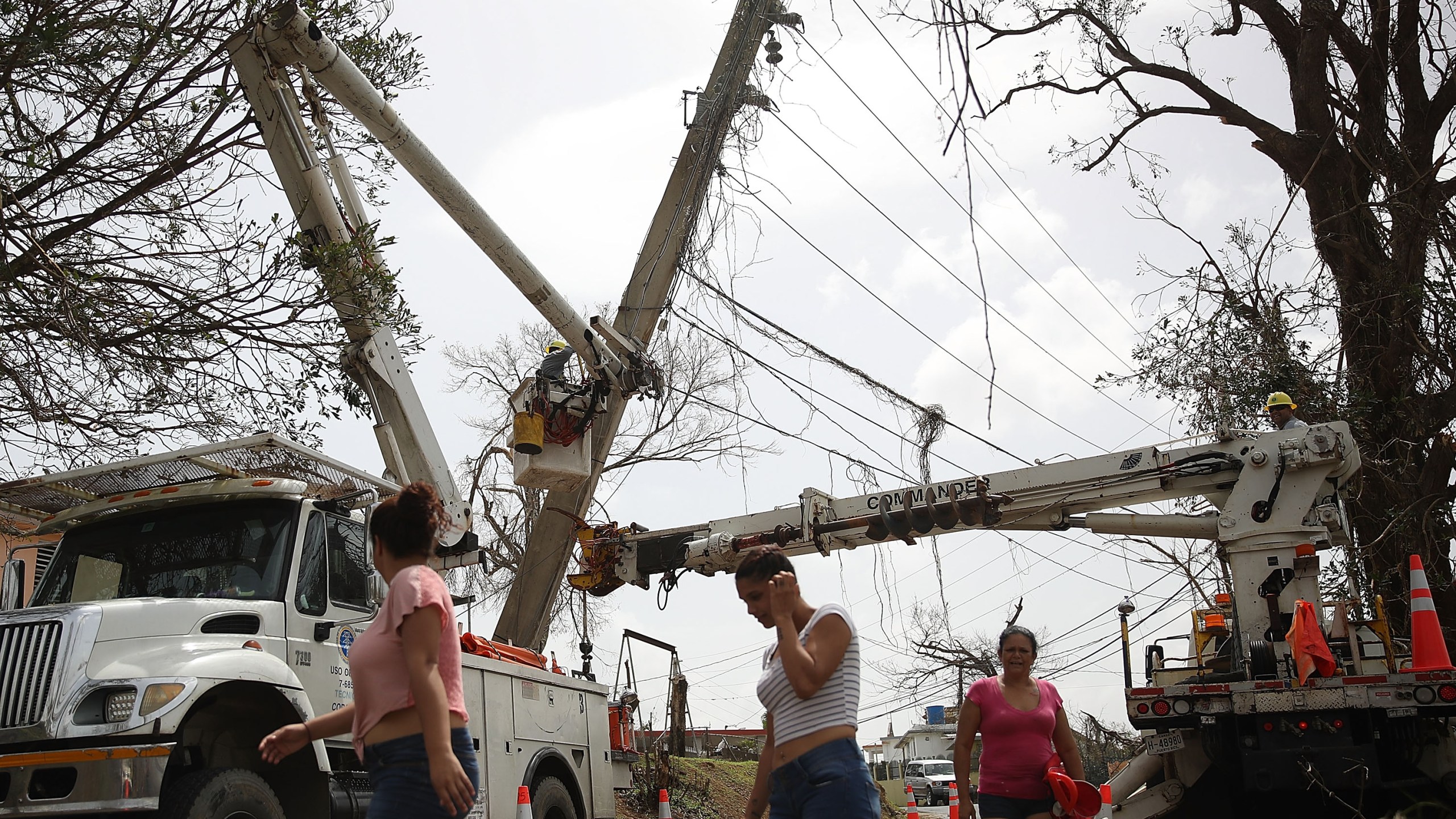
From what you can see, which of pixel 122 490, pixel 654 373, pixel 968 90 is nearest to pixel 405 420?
pixel 122 490

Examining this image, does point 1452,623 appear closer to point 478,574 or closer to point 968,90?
point 968,90

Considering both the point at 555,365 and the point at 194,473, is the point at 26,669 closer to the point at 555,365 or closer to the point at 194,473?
the point at 194,473

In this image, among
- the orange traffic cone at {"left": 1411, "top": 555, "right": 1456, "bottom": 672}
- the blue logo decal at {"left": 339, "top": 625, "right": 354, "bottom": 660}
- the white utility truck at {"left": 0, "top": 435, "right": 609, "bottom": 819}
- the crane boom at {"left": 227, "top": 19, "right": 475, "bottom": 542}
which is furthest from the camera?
the crane boom at {"left": 227, "top": 19, "right": 475, "bottom": 542}

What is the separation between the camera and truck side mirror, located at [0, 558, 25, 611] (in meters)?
7.96

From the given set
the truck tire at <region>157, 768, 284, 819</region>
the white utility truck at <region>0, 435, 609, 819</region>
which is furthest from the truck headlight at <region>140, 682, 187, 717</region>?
the truck tire at <region>157, 768, 284, 819</region>

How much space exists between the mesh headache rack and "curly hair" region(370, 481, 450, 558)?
4.03 metres

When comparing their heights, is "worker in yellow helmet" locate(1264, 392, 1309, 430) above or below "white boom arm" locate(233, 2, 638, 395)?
below

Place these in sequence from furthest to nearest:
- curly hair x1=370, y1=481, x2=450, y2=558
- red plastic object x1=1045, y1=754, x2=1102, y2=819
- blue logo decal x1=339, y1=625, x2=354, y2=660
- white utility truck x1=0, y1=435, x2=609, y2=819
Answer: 1. blue logo decal x1=339, y1=625, x2=354, y2=660
2. white utility truck x1=0, y1=435, x2=609, y2=819
3. red plastic object x1=1045, y1=754, x2=1102, y2=819
4. curly hair x1=370, y1=481, x2=450, y2=558

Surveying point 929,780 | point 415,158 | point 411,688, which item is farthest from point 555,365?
point 929,780

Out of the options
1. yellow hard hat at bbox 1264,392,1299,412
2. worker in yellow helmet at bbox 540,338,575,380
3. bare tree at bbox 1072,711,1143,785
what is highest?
worker in yellow helmet at bbox 540,338,575,380

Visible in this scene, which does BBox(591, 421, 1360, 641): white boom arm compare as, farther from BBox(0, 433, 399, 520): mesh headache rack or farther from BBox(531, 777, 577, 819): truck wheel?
BBox(0, 433, 399, 520): mesh headache rack

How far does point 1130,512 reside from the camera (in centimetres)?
1224

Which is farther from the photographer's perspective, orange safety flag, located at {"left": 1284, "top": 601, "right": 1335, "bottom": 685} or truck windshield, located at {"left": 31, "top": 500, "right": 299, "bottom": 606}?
orange safety flag, located at {"left": 1284, "top": 601, "right": 1335, "bottom": 685}

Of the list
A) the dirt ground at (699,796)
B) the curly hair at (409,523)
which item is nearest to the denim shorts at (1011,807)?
the curly hair at (409,523)
